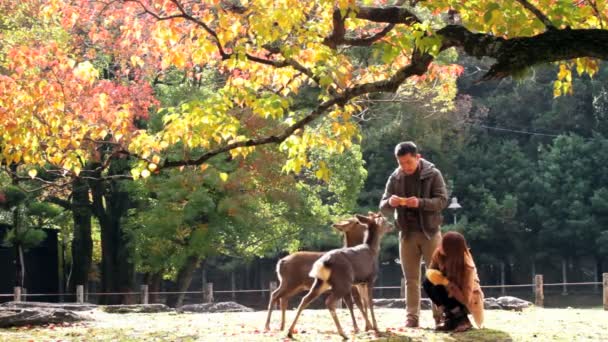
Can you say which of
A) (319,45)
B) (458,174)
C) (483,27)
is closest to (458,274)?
(483,27)

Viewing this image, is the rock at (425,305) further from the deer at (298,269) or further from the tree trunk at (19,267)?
the tree trunk at (19,267)

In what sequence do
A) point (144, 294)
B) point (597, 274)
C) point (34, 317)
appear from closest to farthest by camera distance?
point (34, 317) → point (144, 294) → point (597, 274)

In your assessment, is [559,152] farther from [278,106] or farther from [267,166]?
[278,106]

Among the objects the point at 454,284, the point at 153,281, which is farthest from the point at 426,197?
the point at 153,281

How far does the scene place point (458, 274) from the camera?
28.3ft

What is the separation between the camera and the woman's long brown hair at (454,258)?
8.61 meters

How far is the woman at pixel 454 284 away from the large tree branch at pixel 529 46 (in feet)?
5.49

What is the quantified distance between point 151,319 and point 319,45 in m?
5.41

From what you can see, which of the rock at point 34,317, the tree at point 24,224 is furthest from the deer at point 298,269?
the tree at point 24,224

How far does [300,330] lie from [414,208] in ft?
5.85

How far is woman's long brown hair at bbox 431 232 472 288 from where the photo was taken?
28.2ft

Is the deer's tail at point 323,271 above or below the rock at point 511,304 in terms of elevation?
above

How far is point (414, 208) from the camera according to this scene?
31.0 feet

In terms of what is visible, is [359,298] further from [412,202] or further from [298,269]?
[412,202]
